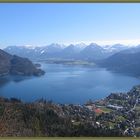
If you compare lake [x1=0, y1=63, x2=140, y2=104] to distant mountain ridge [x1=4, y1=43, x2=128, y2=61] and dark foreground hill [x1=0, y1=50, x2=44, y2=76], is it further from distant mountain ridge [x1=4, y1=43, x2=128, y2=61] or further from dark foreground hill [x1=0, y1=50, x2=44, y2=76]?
distant mountain ridge [x1=4, y1=43, x2=128, y2=61]

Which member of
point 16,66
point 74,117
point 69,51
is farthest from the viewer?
point 69,51

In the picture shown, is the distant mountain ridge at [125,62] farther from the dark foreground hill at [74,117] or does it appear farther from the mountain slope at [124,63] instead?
the dark foreground hill at [74,117]

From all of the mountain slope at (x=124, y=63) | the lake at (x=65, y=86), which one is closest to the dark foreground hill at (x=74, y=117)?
the lake at (x=65, y=86)

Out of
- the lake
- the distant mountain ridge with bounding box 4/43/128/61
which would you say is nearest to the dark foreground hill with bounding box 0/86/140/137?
the lake

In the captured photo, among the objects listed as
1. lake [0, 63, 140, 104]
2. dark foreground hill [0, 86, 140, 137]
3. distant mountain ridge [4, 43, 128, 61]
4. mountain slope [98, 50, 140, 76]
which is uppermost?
distant mountain ridge [4, 43, 128, 61]

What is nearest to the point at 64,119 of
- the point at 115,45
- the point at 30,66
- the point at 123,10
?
the point at 30,66

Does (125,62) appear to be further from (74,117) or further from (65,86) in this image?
(74,117)

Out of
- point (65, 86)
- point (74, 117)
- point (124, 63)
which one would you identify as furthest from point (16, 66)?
point (124, 63)
